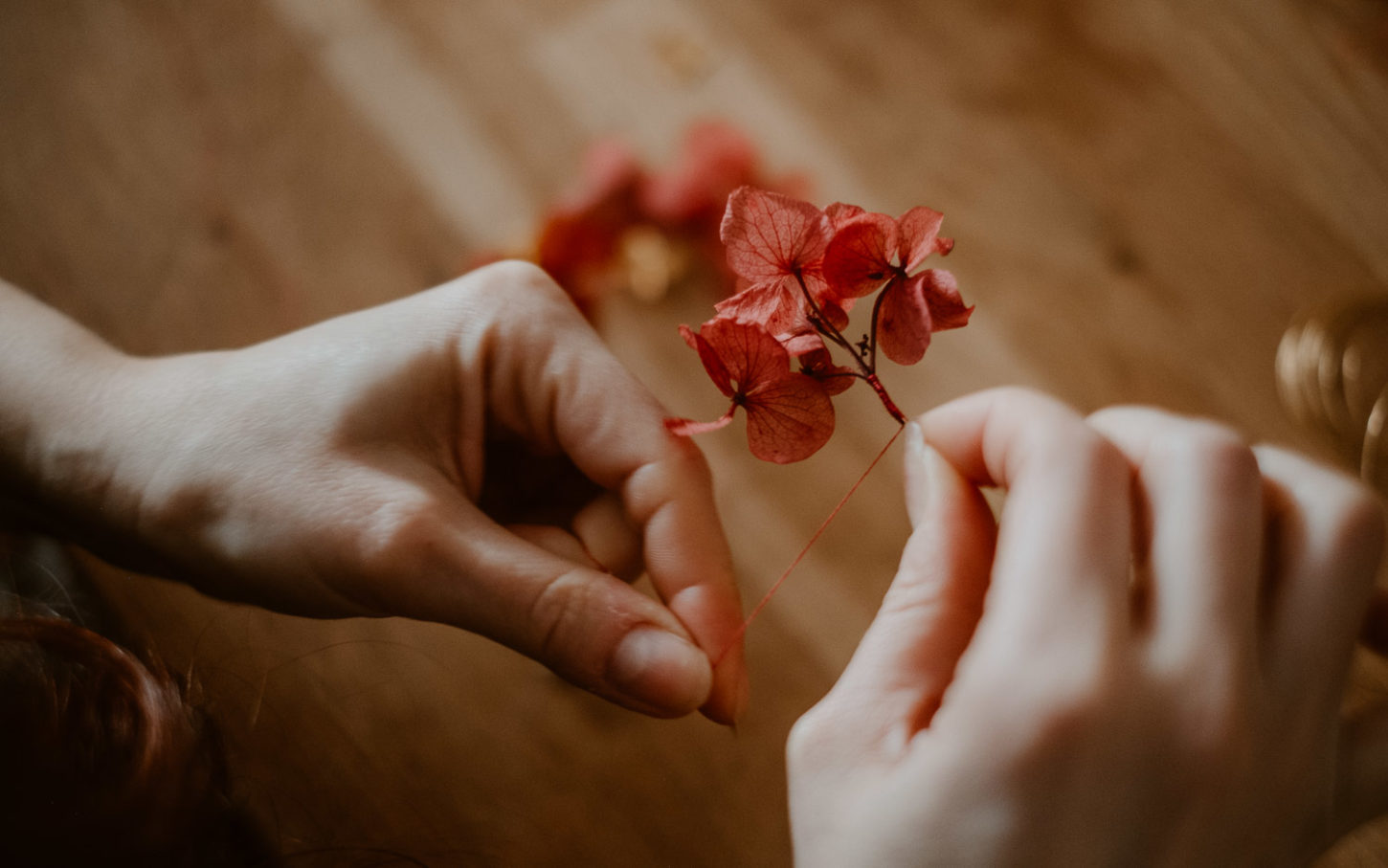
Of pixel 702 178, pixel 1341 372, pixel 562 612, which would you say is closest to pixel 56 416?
pixel 562 612

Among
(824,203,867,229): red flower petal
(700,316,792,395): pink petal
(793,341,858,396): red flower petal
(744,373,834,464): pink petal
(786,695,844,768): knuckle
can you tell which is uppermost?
(824,203,867,229): red flower petal

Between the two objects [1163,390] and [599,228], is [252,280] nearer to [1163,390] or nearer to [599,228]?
[599,228]

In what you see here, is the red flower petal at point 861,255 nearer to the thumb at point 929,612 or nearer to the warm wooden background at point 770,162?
the thumb at point 929,612

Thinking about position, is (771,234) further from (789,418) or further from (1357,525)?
(1357,525)

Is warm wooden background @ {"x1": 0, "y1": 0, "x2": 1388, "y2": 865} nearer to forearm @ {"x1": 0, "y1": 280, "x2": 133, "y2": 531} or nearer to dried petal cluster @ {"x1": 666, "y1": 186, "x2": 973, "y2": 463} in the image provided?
forearm @ {"x1": 0, "y1": 280, "x2": 133, "y2": 531}

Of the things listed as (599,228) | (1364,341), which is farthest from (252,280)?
(1364,341)

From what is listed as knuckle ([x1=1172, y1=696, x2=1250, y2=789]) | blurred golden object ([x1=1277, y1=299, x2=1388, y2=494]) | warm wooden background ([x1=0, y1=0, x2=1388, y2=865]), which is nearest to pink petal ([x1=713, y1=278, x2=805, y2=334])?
knuckle ([x1=1172, y1=696, x2=1250, y2=789])
